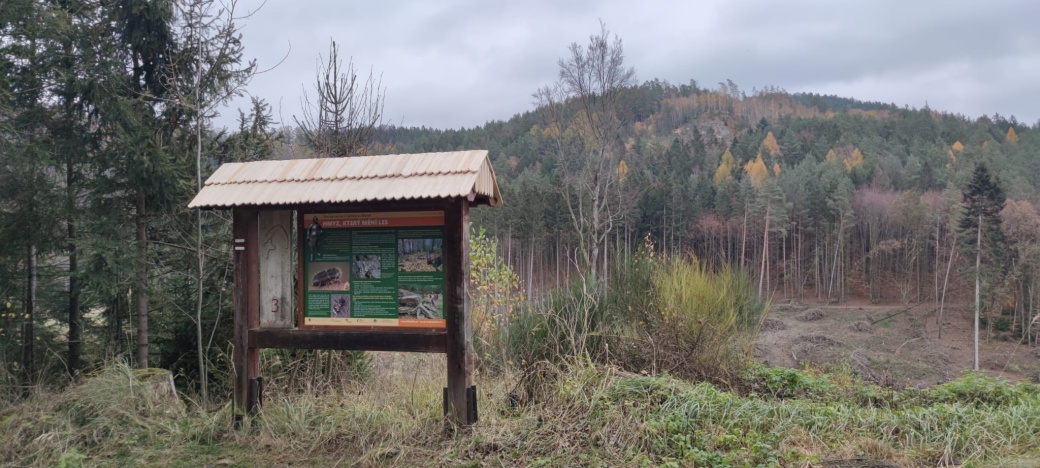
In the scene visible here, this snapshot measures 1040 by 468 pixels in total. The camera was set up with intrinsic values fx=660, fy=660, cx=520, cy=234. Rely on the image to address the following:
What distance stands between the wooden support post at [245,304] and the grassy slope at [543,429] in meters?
0.21

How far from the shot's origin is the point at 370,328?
4723 millimetres

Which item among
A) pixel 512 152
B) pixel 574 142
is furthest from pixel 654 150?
pixel 574 142

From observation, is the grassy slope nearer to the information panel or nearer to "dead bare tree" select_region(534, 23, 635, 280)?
the information panel

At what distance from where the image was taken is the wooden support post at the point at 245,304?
502cm

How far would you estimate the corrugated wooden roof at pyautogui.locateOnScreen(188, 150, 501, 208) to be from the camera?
4367mm

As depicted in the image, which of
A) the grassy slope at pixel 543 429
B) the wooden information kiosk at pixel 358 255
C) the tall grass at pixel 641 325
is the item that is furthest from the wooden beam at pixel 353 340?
the tall grass at pixel 641 325

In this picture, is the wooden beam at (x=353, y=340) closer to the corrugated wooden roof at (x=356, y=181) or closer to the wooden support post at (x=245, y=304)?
the wooden support post at (x=245, y=304)

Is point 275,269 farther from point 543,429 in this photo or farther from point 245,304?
point 543,429

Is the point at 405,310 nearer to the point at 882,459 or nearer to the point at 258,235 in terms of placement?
the point at 258,235

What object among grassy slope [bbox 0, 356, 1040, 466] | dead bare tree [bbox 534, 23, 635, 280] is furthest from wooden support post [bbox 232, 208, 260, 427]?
dead bare tree [bbox 534, 23, 635, 280]

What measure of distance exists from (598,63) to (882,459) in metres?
16.7

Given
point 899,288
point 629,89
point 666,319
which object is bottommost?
point 899,288

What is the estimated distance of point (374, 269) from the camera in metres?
4.79

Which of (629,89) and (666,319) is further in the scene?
(629,89)
